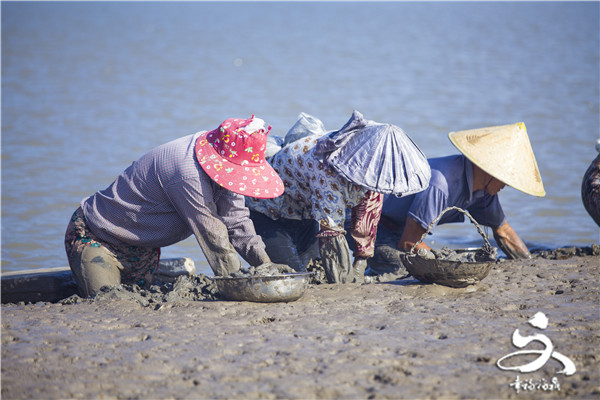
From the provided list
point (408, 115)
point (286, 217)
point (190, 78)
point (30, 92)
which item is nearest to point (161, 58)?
point (190, 78)

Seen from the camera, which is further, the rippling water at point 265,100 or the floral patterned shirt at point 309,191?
the rippling water at point 265,100

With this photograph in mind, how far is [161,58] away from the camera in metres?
29.5

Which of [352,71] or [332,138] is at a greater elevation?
[332,138]

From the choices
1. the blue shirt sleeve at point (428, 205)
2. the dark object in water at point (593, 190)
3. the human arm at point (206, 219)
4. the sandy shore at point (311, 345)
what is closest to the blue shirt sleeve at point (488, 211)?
the blue shirt sleeve at point (428, 205)

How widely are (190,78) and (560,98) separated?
1154cm

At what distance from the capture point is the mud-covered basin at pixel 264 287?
14.0ft

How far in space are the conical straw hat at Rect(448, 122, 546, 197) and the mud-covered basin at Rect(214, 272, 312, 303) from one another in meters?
1.81

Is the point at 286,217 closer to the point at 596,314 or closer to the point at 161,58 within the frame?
the point at 596,314

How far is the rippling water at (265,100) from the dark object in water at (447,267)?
10.0 ft

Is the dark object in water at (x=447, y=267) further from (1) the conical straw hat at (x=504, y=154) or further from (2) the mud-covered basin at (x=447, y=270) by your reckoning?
(1) the conical straw hat at (x=504, y=154)

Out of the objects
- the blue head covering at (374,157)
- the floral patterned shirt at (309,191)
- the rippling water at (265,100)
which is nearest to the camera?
the blue head covering at (374,157)

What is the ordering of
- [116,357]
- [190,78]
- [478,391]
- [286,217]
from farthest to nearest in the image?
[190,78]
[286,217]
[116,357]
[478,391]

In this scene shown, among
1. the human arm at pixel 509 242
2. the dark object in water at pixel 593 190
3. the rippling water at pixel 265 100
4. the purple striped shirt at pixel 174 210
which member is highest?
the purple striped shirt at pixel 174 210

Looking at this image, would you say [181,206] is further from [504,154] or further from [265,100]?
[265,100]
